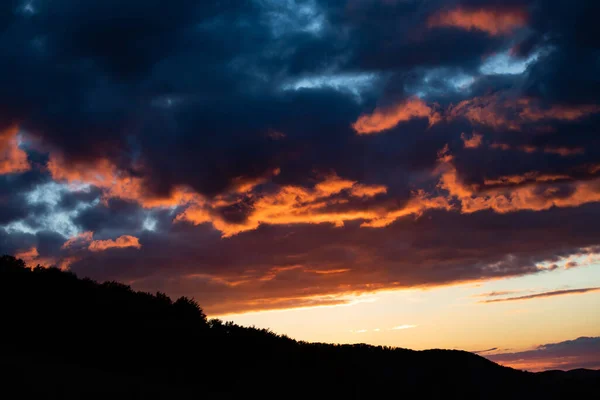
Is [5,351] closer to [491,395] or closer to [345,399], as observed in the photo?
[345,399]

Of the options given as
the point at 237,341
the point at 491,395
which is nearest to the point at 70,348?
the point at 237,341

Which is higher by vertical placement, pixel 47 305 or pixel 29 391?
pixel 47 305

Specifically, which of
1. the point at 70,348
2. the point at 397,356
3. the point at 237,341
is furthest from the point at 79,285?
the point at 397,356

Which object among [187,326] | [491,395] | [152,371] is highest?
[187,326]

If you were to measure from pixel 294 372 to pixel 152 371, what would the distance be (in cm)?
722

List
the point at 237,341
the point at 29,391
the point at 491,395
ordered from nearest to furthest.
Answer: the point at 29,391
the point at 237,341
the point at 491,395

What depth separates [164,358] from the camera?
2873 centimetres

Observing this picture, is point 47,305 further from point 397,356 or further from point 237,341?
point 397,356

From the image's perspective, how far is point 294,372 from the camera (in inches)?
1214

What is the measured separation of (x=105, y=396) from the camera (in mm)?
21656

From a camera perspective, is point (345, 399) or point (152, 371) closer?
point (152, 371)

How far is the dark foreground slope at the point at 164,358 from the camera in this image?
24.1 meters

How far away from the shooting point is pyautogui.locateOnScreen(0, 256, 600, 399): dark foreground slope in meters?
24.1

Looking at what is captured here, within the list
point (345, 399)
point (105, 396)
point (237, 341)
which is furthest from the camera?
point (237, 341)
